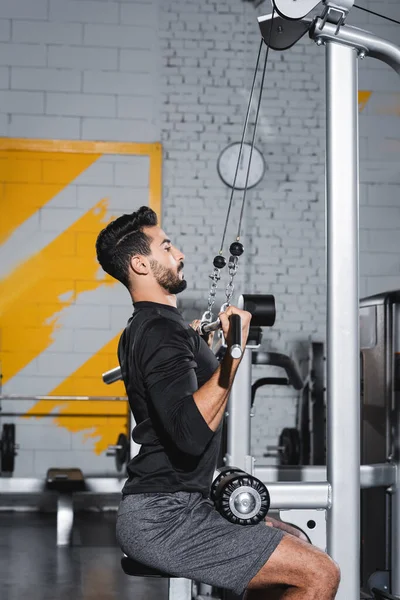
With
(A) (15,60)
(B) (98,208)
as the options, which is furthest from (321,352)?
(A) (15,60)

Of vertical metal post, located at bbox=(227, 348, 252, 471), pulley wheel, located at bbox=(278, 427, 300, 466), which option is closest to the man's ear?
vertical metal post, located at bbox=(227, 348, 252, 471)

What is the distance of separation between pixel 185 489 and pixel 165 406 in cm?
24

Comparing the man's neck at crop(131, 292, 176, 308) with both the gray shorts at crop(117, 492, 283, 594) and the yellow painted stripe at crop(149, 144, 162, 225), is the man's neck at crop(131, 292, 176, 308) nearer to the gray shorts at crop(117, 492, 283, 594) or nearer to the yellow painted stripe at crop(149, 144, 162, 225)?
the gray shorts at crop(117, 492, 283, 594)

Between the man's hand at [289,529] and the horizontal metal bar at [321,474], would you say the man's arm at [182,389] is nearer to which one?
the man's hand at [289,529]

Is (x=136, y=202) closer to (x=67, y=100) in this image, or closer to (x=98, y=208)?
(x=98, y=208)

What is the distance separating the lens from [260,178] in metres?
6.48

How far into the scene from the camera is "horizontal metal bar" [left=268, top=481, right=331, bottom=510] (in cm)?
213

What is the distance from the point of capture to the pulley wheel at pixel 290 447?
18.6 ft

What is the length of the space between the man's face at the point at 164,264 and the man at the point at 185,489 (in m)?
0.07

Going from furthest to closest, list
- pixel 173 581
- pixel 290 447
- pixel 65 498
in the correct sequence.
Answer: pixel 290 447, pixel 65 498, pixel 173 581

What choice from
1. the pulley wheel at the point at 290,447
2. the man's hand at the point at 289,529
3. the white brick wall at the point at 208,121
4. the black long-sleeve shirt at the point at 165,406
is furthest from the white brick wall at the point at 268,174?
the black long-sleeve shirt at the point at 165,406

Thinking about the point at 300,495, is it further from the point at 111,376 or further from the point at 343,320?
the point at 111,376

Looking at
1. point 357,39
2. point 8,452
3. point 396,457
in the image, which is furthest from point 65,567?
point 357,39

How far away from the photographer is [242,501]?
6.11 ft
